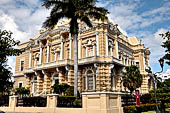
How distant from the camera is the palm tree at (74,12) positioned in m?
19.7

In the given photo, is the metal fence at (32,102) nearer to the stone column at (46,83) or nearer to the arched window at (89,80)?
the arched window at (89,80)

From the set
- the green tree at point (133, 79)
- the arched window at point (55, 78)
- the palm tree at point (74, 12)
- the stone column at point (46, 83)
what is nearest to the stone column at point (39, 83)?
the stone column at point (46, 83)

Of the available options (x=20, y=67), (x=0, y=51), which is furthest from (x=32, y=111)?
(x=20, y=67)

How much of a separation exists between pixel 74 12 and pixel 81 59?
30.0ft

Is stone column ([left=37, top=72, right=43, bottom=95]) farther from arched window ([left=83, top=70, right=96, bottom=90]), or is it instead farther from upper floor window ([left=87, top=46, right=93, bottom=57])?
upper floor window ([left=87, top=46, right=93, bottom=57])

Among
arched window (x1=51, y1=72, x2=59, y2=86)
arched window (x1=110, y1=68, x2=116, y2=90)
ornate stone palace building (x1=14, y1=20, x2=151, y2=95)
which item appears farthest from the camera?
arched window (x1=51, y1=72, x2=59, y2=86)

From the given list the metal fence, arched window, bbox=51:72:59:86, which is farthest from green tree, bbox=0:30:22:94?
arched window, bbox=51:72:59:86

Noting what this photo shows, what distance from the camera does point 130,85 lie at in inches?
1012

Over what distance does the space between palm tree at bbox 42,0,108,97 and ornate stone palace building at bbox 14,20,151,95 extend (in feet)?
21.2

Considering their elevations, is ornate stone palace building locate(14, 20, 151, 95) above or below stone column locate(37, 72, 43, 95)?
above

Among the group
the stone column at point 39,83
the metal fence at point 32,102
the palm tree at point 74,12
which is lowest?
the metal fence at point 32,102

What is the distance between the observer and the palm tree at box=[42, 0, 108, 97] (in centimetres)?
1970

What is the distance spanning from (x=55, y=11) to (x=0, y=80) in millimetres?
10363

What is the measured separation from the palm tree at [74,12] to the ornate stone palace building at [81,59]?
6472 mm
